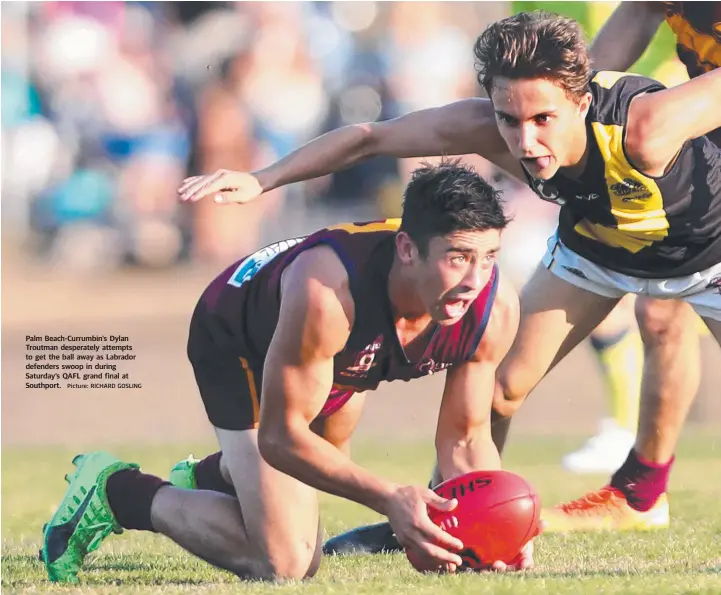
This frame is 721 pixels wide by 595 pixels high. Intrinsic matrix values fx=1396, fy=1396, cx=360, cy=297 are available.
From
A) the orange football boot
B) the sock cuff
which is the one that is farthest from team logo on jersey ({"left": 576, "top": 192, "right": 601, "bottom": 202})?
the orange football boot

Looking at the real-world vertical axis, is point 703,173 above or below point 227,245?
above

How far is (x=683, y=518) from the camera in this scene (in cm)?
675

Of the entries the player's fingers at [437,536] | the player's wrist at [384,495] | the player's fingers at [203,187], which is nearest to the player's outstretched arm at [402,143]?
the player's fingers at [203,187]

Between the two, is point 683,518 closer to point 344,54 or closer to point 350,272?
point 350,272

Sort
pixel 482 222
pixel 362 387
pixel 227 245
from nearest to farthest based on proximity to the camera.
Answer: pixel 482 222 < pixel 362 387 < pixel 227 245

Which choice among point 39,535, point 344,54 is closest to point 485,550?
point 39,535

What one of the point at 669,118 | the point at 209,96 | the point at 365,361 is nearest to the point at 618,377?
the point at 669,118

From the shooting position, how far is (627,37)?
249 inches

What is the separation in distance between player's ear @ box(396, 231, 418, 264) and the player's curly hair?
664 millimetres

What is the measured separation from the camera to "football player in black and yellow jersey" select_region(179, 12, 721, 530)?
4.96 meters

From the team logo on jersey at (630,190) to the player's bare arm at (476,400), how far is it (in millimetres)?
567

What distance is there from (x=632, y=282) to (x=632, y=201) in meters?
0.52

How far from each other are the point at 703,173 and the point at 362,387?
1.57m

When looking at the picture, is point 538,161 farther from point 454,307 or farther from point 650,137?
point 454,307
